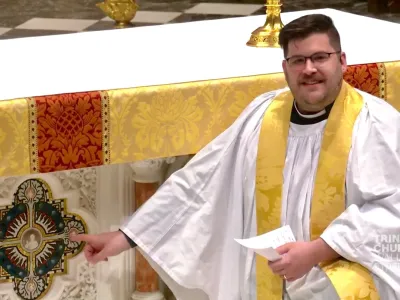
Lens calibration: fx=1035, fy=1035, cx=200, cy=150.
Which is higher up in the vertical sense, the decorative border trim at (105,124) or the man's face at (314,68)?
the man's face at (314,68)

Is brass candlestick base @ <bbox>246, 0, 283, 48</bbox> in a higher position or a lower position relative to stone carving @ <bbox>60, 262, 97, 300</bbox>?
higher

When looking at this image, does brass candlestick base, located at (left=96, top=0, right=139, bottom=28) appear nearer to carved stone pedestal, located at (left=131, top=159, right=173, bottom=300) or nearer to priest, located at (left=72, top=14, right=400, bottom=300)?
carved stone pedestal, located at (left=131, top=159, right=173, bottom=300)

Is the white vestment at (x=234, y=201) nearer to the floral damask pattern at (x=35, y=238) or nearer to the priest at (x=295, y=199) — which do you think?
the priest at (x=295, y=199)

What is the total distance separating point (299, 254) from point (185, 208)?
1.35 feet

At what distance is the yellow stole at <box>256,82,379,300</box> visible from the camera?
240cm

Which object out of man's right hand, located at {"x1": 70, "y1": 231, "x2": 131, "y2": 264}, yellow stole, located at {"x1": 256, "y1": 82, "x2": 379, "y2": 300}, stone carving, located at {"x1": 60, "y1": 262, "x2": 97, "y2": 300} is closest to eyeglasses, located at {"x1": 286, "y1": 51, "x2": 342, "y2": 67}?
yellow stole, located at {"x1": 256, "y1": 82, "x2": 379, "y2": 300}

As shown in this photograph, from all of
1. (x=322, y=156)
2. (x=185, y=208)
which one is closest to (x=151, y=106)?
(x=185, y=208)

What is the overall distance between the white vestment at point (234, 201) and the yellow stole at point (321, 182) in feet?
0.06

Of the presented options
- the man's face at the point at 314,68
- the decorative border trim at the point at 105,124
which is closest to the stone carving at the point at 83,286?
the decorative border trim at the point at 105,124

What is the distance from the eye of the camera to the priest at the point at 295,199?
94.3 inches

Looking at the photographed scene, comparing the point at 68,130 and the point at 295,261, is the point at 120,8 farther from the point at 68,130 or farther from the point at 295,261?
the point at 295,261

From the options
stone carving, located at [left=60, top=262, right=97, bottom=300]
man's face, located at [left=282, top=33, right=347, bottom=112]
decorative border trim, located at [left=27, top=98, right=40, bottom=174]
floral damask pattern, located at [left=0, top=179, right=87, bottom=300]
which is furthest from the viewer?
stone carving, located at [left=60, top=262, right=97, bottom=300]

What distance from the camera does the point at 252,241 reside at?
7.91 feet

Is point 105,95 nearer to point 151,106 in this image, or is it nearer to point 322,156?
point 151,106
